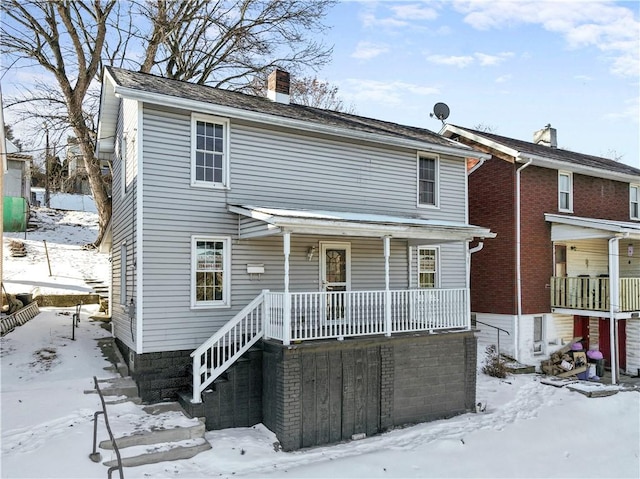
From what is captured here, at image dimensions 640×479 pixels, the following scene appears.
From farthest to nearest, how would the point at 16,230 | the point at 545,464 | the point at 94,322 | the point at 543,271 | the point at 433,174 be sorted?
the point at 16,230, the point at 543,271, the point at 94,322, the point at 433,174, the point at 545,464

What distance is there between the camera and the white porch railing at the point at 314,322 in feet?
30.3

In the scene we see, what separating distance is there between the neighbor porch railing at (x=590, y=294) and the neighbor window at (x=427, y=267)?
534 centimetres

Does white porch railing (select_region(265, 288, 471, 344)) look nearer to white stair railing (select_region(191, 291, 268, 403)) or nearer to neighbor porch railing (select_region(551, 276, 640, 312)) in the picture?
white stair railing (select_region(191, 291, 268, 403))

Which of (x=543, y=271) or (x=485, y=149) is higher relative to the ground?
(x=485, y=149)

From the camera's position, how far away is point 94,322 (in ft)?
50.0

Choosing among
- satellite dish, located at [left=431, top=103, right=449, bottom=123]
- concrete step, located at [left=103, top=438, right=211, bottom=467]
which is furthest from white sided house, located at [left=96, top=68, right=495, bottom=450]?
satellite dish, located at [left=431, top=103, right=449, bottom=123]

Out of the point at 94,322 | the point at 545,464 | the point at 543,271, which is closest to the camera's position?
the point at 545,464

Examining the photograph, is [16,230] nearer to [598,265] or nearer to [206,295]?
[206,295]

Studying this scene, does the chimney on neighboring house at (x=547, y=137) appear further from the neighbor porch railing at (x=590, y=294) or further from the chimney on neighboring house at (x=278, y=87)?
the chimney on neighboring house at (x=278, y=87)

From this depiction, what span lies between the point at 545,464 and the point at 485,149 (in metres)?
11.2

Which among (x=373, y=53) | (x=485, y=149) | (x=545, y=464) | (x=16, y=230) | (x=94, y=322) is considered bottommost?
(x=545, y=464)

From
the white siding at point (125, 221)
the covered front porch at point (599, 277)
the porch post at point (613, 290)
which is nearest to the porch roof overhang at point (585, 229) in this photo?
the covered front porch at point (599, 277)

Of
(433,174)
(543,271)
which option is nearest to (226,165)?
(433,174)

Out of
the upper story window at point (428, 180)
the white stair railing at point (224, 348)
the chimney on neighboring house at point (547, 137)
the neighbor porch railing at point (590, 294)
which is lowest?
the white stair railing at point (224, 348)
